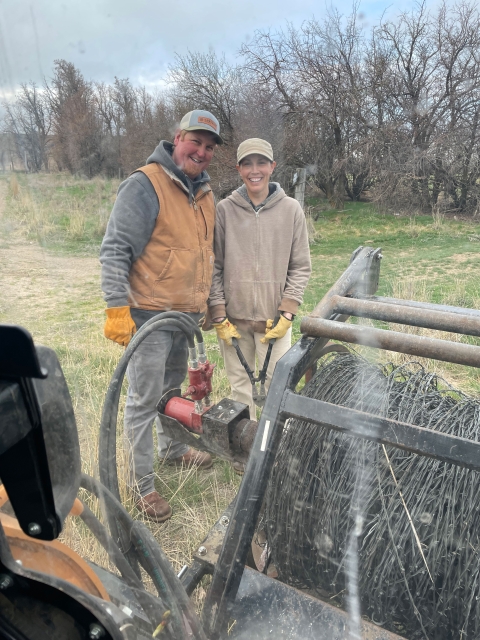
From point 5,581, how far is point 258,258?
2476 mm

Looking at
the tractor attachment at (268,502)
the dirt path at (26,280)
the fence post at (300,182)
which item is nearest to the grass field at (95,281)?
the dirt path at (26,280)

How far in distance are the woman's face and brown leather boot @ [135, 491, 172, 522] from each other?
5.94 feet

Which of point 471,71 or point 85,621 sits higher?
point 471,71

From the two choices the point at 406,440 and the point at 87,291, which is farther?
the point at 87,291

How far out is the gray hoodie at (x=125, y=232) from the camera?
241cm

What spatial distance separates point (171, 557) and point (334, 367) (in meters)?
1.20

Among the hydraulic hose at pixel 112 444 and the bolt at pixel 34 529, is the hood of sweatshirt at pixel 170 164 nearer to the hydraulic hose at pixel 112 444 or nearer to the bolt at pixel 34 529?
the hydraulic hose at pixel 112 444

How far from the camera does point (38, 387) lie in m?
→ 0.65

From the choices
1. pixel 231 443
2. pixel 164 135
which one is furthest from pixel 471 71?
pixel 231 443

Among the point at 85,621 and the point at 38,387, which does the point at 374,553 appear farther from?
the point at 38,387

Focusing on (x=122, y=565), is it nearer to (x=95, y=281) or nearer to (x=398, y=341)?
(x=398, y=341)

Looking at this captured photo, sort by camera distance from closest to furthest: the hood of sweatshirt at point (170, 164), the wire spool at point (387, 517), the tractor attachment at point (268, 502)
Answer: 1. the tractor attachment at point (268, 502)
2. the wire spool at point (387, 517)
3. the hood of sweatshirt at point (170, 164)

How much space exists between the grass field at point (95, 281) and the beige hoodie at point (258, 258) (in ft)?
2.49

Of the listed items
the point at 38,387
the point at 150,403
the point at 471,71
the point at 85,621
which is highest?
the point at 471,71
